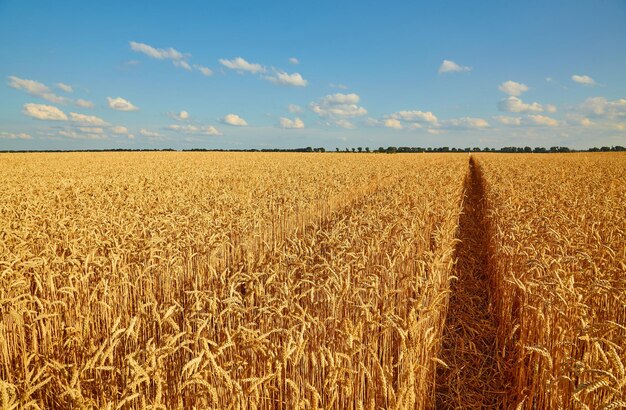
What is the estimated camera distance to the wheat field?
2332 mm

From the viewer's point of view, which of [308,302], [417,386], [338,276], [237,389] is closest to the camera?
[237,389]

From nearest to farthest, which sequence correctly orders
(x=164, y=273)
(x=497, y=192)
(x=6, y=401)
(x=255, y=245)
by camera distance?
(x=6, y=401), (x=164, y=273), (x=255, y=245), (x=497, y=192)

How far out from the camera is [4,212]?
7844 millimetres

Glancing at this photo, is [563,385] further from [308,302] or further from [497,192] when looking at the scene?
[497,192]

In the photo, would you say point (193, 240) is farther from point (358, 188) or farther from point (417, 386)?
point (358, 188)

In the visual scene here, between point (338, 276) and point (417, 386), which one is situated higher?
point (338, 276)

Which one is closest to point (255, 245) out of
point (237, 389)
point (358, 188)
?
point (237, 389)

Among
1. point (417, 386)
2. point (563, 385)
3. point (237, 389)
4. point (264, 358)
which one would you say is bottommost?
point (417, 386)

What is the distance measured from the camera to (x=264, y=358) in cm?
263

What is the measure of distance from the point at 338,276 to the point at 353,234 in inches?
79.0

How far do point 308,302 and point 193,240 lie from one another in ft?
8.30

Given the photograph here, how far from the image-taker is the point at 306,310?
2.97m

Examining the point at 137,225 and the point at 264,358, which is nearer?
the point at 264,358

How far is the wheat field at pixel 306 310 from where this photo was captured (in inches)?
91.8
